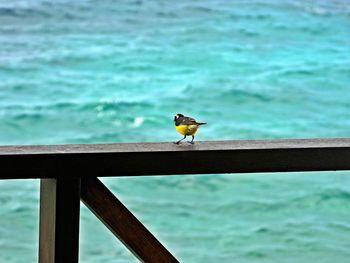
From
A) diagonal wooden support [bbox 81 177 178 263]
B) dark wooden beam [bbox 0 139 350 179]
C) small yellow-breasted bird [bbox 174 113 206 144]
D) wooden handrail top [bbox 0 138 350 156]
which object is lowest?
diagonal wooden support [bbox 81 177 178 263]

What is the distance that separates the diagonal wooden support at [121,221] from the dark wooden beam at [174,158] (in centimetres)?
3

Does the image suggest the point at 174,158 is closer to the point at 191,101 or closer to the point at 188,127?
the point at 188,127

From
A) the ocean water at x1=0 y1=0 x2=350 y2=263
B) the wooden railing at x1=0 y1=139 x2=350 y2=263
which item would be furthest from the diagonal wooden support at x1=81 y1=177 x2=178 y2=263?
the ocean water at x1=0 y1=0 x2=350 y2=263

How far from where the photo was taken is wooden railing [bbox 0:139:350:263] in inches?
45.0

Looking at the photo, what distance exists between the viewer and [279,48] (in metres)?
7.96

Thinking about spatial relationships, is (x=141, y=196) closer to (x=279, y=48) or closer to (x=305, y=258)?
(x=305, y=258)

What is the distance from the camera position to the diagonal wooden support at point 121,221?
1.17m

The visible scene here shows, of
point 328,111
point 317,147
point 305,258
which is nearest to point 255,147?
point 317,147

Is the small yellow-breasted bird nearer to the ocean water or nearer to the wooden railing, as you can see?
the wooden railing

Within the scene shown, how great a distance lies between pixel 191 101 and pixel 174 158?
5.93m

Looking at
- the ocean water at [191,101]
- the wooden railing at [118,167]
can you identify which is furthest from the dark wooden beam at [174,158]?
the ocean water at [191,101]

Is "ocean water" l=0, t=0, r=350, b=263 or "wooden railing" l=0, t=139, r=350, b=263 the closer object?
"wooden railing" l=0, t=139, r=350, b=263

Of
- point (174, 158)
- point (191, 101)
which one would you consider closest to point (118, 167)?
point (174, 158)

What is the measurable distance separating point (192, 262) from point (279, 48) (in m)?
3.50
